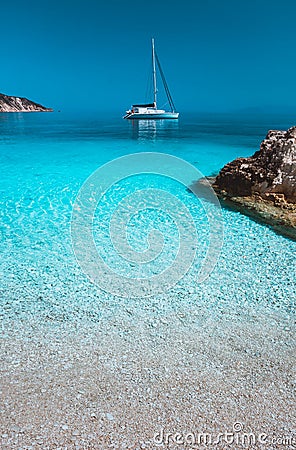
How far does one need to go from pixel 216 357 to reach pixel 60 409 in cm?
174

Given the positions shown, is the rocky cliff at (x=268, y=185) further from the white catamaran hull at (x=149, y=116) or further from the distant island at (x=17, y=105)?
the distant island at (x=17, y=105)

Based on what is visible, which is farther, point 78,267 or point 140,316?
point 78,267

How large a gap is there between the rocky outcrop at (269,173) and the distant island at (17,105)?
103154mm

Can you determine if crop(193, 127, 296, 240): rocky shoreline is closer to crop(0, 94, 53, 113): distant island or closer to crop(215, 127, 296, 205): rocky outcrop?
crop(215, 127, 296, 205): rocky outcrop

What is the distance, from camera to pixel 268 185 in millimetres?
8695

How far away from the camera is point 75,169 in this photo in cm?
1505

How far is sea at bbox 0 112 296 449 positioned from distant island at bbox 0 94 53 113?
104 m

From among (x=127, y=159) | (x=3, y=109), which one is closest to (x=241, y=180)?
(x=127, y=159)

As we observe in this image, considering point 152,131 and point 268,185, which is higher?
point 152,131

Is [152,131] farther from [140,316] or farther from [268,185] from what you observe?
[140,316]

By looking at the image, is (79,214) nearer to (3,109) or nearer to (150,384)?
(150,384)

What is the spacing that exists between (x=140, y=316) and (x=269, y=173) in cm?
633

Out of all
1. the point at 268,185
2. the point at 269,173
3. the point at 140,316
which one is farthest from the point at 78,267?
the point at 269,173

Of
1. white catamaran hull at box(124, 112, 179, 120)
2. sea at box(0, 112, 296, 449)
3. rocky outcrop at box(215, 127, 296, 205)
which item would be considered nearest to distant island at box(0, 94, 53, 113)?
white catamaran hull at box(124, 112, 179, 120)
